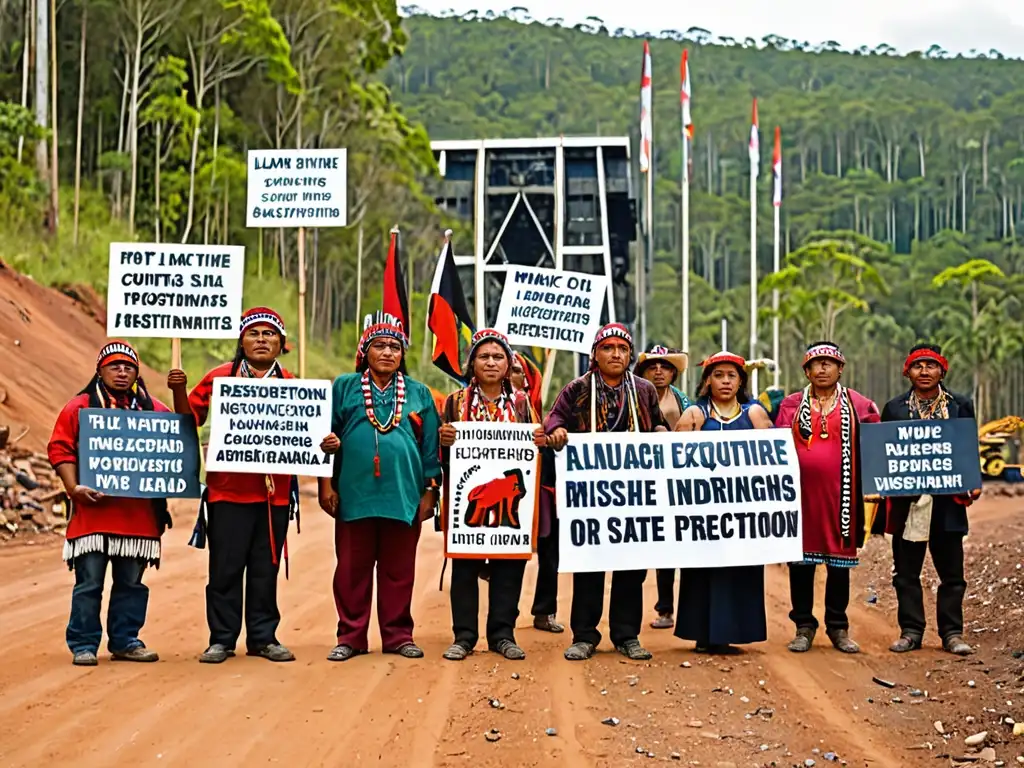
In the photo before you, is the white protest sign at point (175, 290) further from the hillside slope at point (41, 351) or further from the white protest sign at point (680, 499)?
the hillside slope at point (41, 351)

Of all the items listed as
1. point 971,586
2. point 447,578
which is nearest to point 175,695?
point 447,578

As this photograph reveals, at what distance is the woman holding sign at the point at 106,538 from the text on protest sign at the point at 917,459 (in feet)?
12.8

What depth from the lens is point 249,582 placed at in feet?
22.7

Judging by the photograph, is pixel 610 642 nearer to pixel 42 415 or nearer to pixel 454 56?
pixel 42 415

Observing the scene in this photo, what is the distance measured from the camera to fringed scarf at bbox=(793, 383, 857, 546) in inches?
285

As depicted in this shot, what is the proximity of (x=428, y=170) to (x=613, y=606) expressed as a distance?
3857 cm

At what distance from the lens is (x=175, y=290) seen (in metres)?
7.40

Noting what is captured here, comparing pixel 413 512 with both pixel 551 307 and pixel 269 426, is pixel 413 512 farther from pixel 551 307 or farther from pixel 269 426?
pixel 551 307

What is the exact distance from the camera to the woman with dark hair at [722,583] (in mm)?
6996

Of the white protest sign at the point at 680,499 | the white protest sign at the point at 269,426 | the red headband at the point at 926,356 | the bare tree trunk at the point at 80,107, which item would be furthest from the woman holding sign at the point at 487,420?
the bare tree trunk at the point at 80,107

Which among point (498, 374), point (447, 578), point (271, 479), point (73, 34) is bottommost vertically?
point (447, 578)

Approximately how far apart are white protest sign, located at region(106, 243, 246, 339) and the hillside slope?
381 inches

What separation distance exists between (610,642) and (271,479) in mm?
2251

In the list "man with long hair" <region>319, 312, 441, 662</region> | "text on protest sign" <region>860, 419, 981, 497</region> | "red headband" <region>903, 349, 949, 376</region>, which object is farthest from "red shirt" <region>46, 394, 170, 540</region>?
"red headband" <region>903, 349, 949, 376</region>
